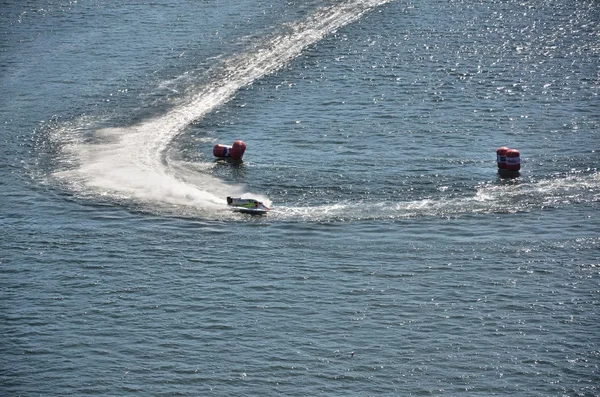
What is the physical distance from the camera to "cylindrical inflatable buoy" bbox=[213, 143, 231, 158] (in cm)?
12444

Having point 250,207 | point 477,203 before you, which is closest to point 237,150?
point 250,207

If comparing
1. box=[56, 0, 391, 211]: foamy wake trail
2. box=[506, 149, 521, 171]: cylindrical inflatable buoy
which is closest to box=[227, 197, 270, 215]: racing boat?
box=[56, 0, 391, 211]: foamy wake trail

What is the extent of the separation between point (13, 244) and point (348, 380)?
134 feet

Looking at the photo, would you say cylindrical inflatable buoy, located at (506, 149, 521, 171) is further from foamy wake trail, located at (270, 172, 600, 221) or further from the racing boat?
the racing boat

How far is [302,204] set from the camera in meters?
112

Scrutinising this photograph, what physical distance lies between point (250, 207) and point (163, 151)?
21287 mm

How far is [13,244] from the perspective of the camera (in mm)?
105125

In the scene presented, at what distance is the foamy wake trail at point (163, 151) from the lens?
115 metres

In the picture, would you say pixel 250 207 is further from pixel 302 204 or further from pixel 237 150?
pixel 237 150

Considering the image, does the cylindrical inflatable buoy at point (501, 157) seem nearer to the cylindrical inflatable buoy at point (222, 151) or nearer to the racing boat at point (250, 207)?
the racing boat at point (250, 207)

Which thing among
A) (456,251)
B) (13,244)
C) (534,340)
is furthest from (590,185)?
(13,244)

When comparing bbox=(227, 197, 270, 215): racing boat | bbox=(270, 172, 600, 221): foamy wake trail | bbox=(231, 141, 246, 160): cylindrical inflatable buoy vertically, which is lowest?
bbox=(270, 172, 600, 221): foamy wake trail

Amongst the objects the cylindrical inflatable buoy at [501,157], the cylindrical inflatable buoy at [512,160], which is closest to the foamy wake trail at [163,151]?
the cylindrical inflatable buoy at [501,157]

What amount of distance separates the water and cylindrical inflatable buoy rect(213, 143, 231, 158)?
44.4 inches
